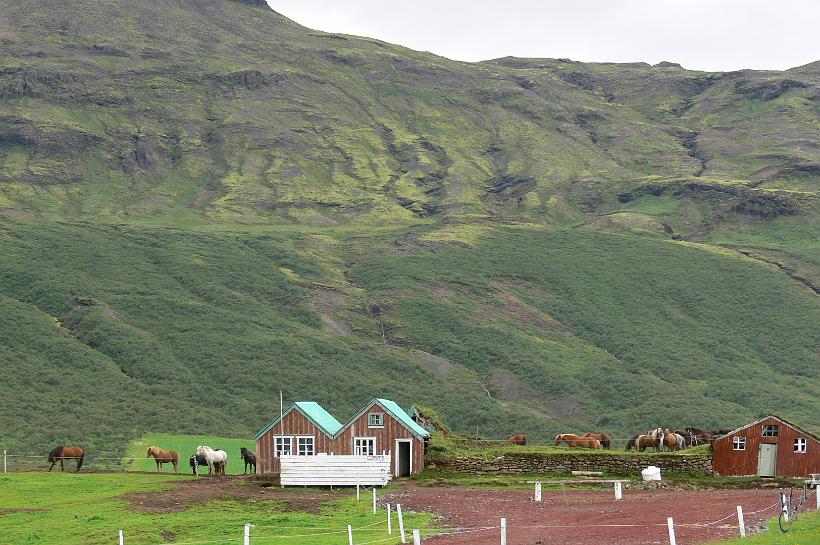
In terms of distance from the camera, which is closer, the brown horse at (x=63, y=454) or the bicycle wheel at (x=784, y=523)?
the bicycle wheel at (x=784, y=523)

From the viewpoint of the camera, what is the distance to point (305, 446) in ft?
229

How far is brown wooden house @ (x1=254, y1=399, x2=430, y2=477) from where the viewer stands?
2697 inches

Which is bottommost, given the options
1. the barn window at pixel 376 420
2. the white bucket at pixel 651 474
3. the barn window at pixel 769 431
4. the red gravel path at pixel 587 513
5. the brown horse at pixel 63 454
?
the red gravel path at pixel 587 513

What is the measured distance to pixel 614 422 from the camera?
135625 millimetres

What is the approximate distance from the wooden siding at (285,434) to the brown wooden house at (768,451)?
21.4 metres

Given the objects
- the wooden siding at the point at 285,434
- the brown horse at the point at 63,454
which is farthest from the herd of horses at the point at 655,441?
the brown horse at the point at 63,454

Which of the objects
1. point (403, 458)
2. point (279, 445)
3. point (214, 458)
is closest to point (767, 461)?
point (403, 458)

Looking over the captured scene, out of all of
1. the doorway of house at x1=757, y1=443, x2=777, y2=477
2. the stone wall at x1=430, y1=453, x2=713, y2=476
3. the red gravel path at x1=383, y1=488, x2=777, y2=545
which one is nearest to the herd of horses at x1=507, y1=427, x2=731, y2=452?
the doorway of house at x1=757, y1=443, x2=777, y2=477

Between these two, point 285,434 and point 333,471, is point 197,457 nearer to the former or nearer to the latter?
point 285,434

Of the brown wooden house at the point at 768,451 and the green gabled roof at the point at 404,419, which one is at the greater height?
the green gabled roof at the point at 404,419

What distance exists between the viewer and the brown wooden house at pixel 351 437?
68.5 m

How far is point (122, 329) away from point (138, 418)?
3905 centimetres

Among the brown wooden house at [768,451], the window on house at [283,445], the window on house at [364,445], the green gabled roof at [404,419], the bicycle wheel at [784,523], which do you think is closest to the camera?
the bicycle wheel at [784,523]

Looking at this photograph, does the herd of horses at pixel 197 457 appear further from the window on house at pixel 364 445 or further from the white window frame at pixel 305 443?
the window on house at pixel 364 445
